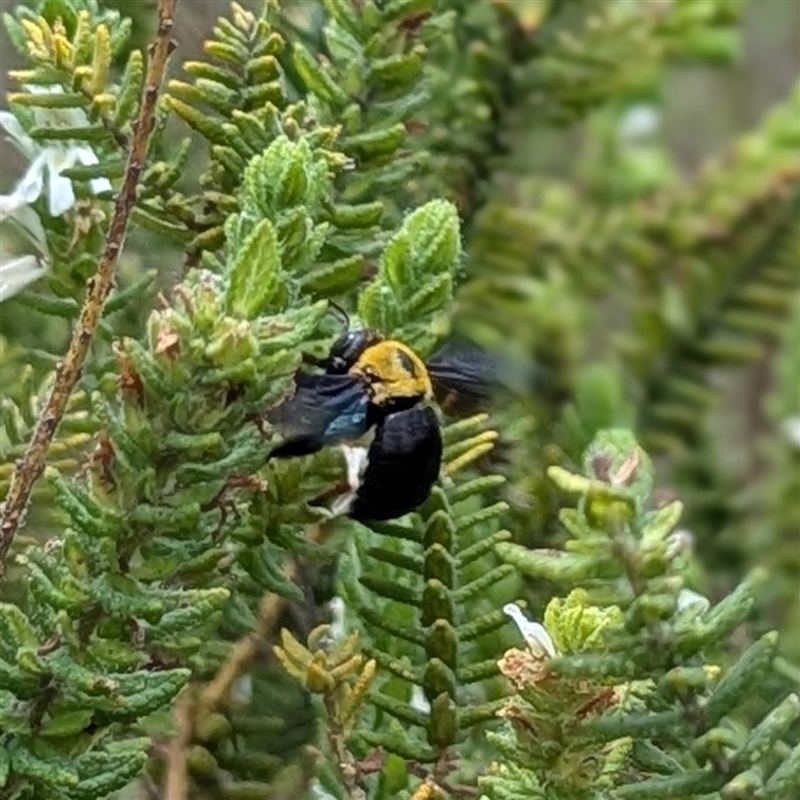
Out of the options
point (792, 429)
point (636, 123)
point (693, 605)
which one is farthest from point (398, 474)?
point (636, 123)

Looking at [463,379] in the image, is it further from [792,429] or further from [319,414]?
[792,429]

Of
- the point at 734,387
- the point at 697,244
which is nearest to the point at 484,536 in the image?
the point at 697,244

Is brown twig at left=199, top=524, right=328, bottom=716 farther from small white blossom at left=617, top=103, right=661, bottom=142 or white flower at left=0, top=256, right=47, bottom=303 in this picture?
small white blossom at left=617, top=103, right=661, bottom=142

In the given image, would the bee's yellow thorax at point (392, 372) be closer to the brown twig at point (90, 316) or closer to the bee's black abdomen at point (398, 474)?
the bee's black abdomen at point (398, 474)

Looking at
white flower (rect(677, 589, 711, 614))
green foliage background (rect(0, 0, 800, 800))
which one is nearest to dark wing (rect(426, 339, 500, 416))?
green foliage background (rect(0, 0, 800, 800))

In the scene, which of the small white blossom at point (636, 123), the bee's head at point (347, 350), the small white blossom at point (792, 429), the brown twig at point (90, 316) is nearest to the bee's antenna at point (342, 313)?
the bee's head at point (347, 350)
